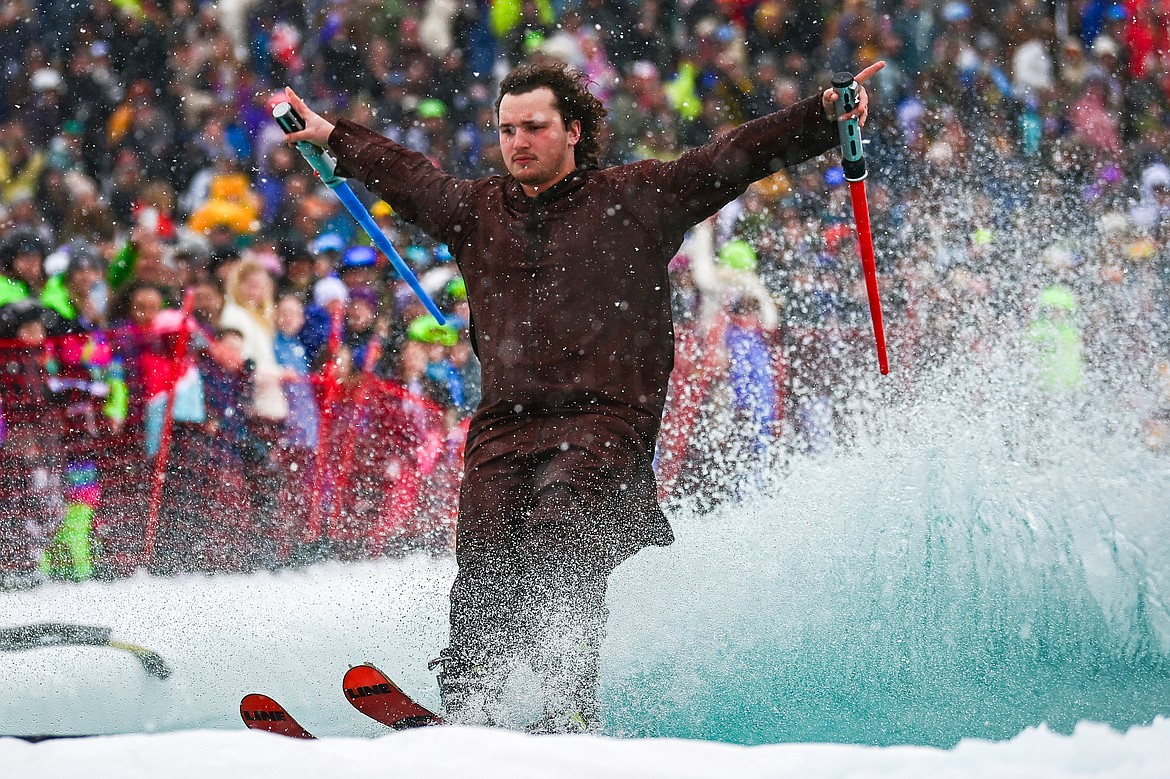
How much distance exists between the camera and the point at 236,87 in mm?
7867

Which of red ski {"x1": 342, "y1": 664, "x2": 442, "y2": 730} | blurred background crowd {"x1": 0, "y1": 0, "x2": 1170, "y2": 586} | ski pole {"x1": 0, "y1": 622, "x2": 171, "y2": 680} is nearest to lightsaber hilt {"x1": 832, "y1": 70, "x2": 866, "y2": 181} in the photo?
red ski {"x1": 342, "y1": 664, "x2": 442, "y2": 730}

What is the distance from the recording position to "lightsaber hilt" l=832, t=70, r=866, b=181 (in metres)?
3.32

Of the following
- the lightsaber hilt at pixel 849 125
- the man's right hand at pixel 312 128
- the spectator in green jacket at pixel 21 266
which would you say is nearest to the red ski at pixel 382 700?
the man's right hand at pixel 312 128

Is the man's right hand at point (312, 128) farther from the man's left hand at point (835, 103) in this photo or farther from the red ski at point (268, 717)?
the red ski at point (268, 717)

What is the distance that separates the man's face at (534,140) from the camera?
11.8ft

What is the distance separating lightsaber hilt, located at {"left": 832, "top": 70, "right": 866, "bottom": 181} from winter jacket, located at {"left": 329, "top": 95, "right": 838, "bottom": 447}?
0.12 feet

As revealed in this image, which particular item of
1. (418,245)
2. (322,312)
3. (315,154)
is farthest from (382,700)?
(418,245)

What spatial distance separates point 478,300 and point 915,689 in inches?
71.5

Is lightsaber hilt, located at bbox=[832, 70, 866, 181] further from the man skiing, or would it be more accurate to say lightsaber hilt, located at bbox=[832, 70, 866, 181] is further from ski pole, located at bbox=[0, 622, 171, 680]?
ski pole, located at bbox=[0, 622, 171, 680]

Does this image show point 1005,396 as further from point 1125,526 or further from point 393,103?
point 393,103

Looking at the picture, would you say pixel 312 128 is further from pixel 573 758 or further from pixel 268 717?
pixel 573 758

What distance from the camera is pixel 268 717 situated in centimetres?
371

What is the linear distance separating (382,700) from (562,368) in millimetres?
1017

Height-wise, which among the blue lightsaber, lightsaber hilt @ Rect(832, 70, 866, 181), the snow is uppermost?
the blue lightsaber
